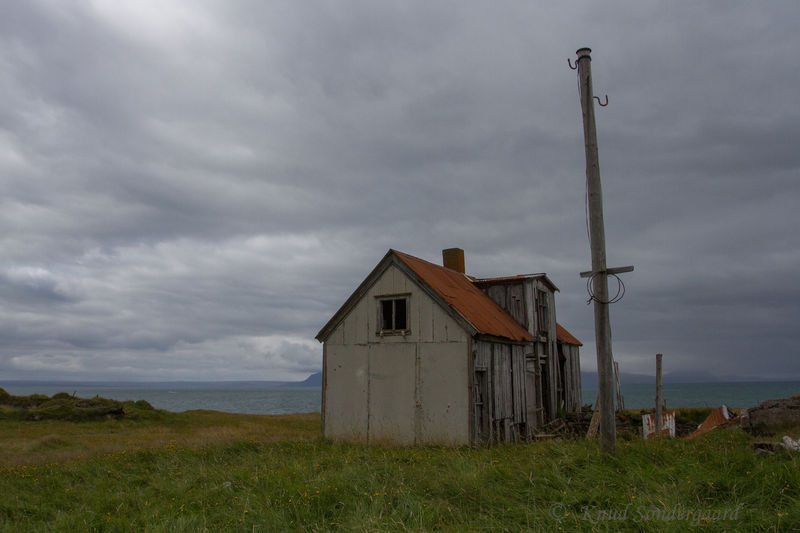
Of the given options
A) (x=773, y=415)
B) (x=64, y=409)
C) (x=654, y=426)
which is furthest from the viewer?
(x=64, y=409)

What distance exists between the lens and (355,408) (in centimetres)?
1850

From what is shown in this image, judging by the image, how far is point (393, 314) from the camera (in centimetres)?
1830

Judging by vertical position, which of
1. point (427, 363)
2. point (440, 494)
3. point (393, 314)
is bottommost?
point (440, 494)

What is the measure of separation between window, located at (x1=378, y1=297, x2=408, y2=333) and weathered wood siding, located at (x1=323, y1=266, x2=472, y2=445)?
21 cm

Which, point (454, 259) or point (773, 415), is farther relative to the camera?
point (454, 259)

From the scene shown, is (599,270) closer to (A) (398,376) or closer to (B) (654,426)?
(A) (398,376)

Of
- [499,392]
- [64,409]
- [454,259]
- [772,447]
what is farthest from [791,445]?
[64,409]

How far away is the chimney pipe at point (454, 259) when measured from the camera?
24578mm

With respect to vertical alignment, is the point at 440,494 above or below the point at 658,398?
below

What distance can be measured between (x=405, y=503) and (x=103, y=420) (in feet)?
100

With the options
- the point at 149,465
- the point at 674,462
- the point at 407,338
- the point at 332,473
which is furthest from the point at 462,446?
the point at 149,465

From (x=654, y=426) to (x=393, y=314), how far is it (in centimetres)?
1007

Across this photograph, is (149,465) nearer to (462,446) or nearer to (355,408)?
(355,408)

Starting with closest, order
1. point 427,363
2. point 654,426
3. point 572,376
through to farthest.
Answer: point 427,363
point 654,426
point 572,376
